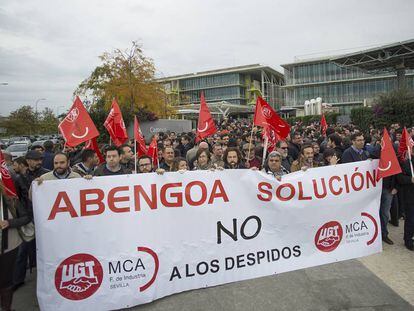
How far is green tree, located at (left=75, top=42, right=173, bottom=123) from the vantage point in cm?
2628

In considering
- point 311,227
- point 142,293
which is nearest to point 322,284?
point 311,227

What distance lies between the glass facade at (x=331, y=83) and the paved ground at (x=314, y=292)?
66824mm

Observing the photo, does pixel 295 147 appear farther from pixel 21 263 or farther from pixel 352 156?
pixel 21 263

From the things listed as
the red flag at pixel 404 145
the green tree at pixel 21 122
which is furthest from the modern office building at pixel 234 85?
the red flag at pixel 404 145

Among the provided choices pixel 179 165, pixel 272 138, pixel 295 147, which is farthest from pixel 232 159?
pixel 295 147

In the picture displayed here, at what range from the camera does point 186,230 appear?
394cm

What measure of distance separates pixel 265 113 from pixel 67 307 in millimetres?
4495

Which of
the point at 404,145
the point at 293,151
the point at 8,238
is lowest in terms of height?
the point at 8,238

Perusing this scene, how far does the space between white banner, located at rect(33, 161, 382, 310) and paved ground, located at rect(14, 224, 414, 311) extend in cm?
20

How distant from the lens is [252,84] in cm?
9294

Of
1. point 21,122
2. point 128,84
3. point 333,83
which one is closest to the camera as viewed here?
point 128,84

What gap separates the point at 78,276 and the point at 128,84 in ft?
79.2

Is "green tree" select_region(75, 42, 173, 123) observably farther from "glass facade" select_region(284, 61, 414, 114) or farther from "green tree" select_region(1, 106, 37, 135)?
"glass facade" select_region(284, 61, 414, 114)

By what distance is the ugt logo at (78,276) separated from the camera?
353 cm
